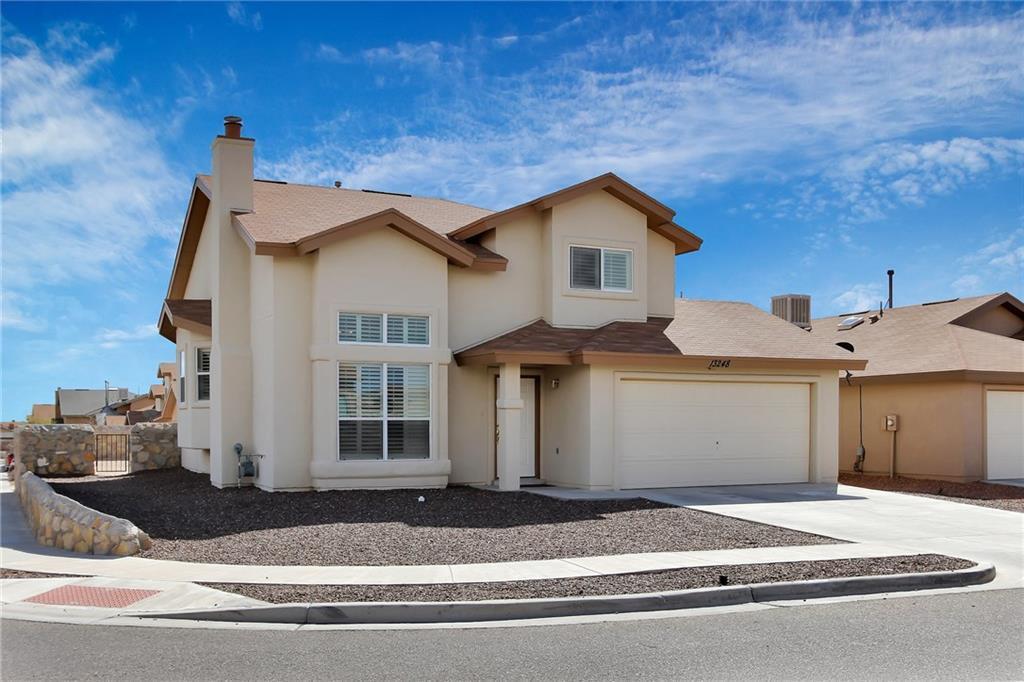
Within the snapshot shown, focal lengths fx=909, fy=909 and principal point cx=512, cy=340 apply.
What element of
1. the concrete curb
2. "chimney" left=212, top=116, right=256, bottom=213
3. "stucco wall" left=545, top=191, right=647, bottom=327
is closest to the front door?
"stucco wall" left=545, top=191, right=647, bottom=327

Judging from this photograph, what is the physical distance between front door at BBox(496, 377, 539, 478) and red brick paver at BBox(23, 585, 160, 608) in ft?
36.0

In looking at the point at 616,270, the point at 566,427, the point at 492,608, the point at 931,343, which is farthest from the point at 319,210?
the point at 931,343

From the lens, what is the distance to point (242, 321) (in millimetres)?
18609

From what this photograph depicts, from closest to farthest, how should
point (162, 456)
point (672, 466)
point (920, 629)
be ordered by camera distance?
point (920, 629) < point (672, 466) < point (162, 456)

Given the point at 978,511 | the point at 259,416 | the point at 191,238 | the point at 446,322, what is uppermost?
the point at 191,238

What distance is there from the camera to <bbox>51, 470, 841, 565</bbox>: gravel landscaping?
36.2 ft

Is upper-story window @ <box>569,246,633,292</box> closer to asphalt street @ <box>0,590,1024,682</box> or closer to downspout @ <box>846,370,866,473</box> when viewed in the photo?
downspout @ <box>846,370,866,473</box>

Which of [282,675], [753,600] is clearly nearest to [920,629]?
[753,600]

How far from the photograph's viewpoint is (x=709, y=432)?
1905cm

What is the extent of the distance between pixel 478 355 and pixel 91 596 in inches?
375

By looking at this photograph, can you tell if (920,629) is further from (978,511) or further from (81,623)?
(978,511)

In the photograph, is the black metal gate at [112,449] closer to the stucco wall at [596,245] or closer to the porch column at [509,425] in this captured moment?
the porch column at [509,425]

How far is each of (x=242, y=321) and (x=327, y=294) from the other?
2697 millimetres

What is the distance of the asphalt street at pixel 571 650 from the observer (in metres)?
6.54
